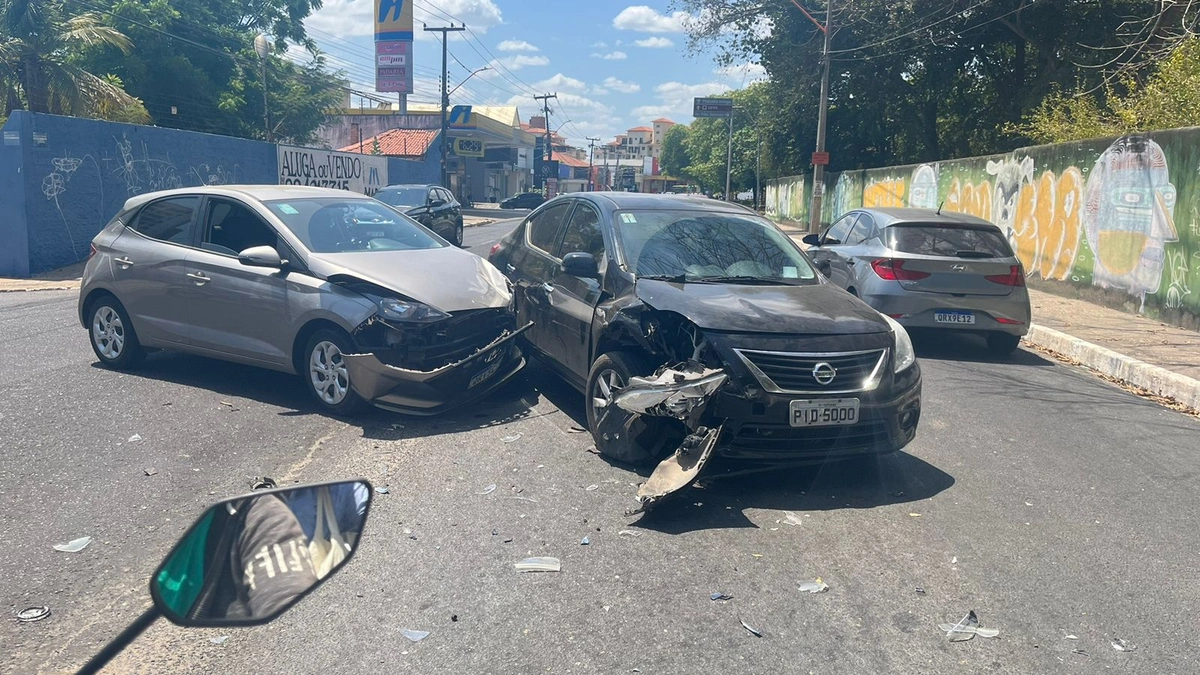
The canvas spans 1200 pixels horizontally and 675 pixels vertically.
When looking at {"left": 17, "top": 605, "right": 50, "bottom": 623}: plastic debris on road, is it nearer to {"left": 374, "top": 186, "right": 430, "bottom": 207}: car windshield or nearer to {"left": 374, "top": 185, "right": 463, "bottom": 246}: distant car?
{"left": 374, "top": 185, "right": 463, "bottom": 246}: distant car

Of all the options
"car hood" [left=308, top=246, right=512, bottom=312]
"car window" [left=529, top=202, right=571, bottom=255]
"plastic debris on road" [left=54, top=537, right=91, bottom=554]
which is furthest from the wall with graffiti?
"plastic debris on road" [left=54, top=537, right=91, bottom=554]

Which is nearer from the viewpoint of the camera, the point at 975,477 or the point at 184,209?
the point at 975,477

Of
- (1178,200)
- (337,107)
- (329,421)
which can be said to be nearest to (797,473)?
(329,421)

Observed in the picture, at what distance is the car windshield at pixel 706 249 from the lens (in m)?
6.40

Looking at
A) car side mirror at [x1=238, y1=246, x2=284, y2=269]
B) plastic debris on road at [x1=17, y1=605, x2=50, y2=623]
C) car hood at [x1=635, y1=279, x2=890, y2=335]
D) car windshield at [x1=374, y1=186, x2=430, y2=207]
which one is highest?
car windshield at [x1=374, y1=186, x2=430, y2=207]

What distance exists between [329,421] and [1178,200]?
37.0 ft

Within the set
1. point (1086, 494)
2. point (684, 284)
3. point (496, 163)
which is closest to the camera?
point (1086, 494)

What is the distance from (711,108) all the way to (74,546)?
217 feet

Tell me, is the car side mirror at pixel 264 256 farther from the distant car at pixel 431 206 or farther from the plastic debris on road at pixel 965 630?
the distant car at pixel 431 206

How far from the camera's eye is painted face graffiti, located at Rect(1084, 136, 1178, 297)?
41.4ft

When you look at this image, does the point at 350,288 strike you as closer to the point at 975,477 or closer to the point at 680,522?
the point at 680,522

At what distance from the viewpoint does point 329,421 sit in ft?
21.8

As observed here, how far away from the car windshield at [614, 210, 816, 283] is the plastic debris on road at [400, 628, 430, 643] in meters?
3.19

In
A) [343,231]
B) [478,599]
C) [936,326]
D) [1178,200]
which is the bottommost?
[478,599]
